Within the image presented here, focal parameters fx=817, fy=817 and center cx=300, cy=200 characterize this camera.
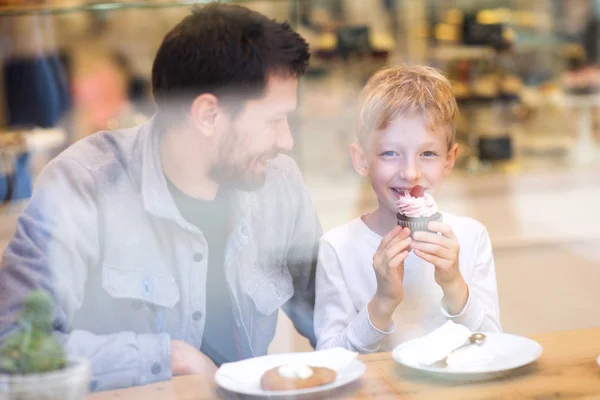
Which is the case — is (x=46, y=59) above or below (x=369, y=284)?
above

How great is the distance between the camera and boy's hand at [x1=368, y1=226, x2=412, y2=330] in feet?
4.44

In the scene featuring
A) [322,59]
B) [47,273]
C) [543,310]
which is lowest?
[543,310]

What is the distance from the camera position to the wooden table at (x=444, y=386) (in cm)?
114

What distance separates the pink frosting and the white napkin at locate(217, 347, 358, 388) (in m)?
0.26

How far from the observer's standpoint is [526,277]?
206cm

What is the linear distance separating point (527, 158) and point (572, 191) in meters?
0.28

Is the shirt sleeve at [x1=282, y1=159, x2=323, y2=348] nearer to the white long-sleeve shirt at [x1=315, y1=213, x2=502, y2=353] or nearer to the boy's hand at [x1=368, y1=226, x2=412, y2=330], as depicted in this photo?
the white long-sleeve shirt at [x1=315, y1=213, x2=502, y2=353]

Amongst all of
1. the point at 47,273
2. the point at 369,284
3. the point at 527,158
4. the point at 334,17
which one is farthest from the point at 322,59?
the point at 47,273

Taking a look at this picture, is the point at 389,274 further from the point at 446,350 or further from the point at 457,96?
the point at 457,96

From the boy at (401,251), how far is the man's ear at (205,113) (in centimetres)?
29

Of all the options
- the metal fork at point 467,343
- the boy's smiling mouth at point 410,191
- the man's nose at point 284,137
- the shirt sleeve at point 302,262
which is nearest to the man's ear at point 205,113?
the man's nose at point 284,137

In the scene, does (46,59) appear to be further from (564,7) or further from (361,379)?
(564,7)

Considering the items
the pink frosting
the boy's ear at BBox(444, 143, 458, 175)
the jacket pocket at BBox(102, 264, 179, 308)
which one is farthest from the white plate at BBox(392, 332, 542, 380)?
the jacket pocket at BBox(102, 264, 179, 308)

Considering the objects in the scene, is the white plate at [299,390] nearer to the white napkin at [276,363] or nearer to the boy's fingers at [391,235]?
the white napkin at [276,363]
